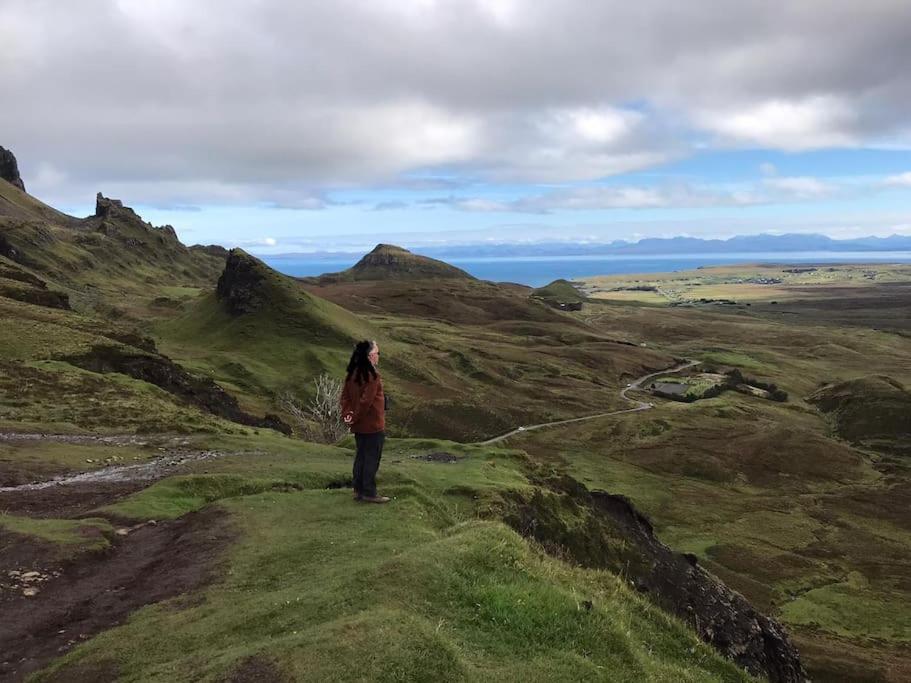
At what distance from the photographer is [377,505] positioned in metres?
21.5

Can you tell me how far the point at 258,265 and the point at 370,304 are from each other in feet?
240

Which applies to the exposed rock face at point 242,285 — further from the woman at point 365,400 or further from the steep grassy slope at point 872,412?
the steep grassy slope at point 872,412

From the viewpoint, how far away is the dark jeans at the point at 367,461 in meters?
20.6

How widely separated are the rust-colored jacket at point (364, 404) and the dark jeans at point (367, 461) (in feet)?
1.00

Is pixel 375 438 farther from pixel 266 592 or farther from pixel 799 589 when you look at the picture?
pixel 799 589

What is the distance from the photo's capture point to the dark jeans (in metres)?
20.6

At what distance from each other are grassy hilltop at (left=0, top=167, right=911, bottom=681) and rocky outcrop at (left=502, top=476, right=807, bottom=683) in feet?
0.51

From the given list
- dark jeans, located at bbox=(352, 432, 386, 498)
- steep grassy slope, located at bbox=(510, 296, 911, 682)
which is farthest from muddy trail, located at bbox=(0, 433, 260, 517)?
steep grassy slope, located at bbox=(510, 296, 911, 682)

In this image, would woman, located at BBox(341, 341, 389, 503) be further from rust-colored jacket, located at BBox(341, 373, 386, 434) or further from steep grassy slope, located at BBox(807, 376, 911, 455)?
steep grassy slope, located at BBox(807, 376, 911, 455)

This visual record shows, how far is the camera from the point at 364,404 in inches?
794

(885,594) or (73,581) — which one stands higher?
(73,581)

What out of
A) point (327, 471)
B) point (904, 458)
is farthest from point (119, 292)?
point (904, 458)

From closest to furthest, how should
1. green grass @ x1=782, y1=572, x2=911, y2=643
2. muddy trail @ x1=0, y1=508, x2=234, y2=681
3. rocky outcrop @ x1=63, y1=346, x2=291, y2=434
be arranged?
1. muddy trail @ x1=0, y1=508, x2=234, y2=681
2. green grass @ x1=782, y1=572, x2=911, y2=643
3. rocky outcrop @ x1=63, y1=346, x2=291, y2=434

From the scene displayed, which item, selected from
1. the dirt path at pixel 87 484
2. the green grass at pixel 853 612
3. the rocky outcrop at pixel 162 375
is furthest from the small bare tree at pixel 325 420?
the green grass at pixel 853 612
